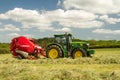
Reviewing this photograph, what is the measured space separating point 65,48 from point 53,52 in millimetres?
864

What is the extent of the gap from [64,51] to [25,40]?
9.41 ft

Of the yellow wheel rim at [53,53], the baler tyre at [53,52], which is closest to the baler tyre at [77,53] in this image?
the baler tyre at [53,52]

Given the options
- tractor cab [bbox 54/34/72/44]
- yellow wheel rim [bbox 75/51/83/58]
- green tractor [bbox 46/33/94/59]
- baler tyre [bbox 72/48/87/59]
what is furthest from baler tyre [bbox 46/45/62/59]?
yellow wheel rim [bbox 75/51/83/58]

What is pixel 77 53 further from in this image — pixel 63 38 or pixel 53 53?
pixel 53 53

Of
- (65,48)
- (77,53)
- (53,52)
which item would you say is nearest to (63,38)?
(65,48)

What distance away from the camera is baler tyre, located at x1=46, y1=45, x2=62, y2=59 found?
2164 centimetres

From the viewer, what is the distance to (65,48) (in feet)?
71.9

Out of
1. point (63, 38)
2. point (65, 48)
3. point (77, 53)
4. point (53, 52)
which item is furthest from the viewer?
point (63, 38)

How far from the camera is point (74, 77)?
1137 centimetres

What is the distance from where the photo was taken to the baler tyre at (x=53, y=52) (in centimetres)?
2164

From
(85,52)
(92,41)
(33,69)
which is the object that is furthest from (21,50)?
(92,41)

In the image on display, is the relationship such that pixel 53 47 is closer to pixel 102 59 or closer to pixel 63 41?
pixel 63 41

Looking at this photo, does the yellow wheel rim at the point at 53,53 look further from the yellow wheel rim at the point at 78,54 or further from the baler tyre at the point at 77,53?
the yellow wheel rim at the point at 78,54

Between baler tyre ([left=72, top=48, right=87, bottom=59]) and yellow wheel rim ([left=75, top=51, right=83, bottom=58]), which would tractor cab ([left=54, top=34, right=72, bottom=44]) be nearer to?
baler tyre ([left=72, top=48, right=87, bottom=59])
